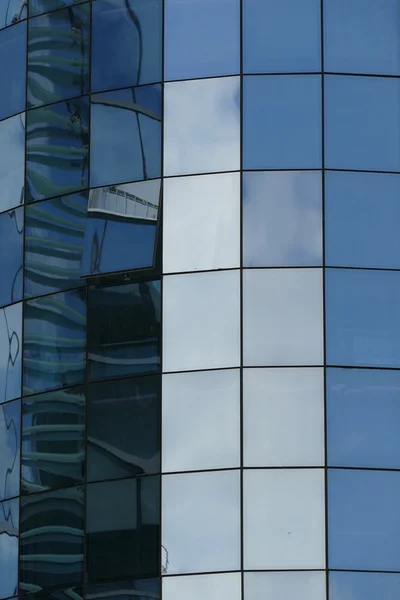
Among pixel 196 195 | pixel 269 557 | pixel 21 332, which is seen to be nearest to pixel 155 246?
pixel 196 195

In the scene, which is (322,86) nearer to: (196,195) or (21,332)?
(196,195)

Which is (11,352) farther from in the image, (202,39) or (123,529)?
(202,39)

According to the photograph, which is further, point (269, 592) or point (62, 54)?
point (62, 54)

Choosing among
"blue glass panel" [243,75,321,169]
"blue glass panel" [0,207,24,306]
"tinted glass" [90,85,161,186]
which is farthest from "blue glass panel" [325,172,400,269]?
"blue glass panel" [0,207,24,306]

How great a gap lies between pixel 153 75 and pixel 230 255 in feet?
14.8

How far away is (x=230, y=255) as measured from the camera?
37500 millimetres

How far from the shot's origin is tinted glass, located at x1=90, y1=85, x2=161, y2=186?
38.7 m

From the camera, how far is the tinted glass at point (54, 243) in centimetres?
3912

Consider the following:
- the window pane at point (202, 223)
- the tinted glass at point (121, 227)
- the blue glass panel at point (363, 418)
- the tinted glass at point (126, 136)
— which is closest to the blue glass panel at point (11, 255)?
the tinted glass at point (121, 227)

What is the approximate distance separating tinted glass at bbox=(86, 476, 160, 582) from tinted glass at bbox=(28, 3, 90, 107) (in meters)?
8.93

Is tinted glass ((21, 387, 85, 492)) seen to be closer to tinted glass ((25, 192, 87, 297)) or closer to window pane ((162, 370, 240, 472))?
window pane ((162, 370, 240, 472))

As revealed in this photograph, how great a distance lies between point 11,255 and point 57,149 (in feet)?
8.48

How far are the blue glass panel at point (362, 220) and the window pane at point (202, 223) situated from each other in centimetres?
196

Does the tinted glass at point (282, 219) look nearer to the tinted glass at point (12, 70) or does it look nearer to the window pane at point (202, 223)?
the window pane at point (202, 223)
